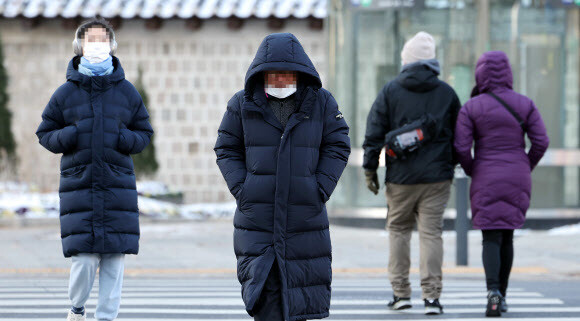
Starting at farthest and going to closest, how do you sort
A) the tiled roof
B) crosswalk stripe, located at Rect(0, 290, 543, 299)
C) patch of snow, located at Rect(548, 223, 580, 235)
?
the tiled roof → patch of snow, located at Rect(548, 223, 580, 235) → crosswalk stripe, located at Rect(0, 290, 543, 299)

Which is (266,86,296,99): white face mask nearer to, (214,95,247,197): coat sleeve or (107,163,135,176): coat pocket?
(214,95,247,197): coat sleeve

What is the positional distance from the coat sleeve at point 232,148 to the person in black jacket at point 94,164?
3.96 feet

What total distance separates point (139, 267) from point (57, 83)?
31.7 ft

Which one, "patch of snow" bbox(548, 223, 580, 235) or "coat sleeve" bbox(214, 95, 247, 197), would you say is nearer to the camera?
"coat sleeve" bbox(214, 95, 247, 197)

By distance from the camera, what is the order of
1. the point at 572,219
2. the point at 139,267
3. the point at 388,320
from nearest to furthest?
the point at 388,320, the point at 139,267, the point at 572,219

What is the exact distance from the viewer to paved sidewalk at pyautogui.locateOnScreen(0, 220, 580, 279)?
10.7 meters

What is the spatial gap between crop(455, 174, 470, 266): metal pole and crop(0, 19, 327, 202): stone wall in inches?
371

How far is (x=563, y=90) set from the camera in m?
14.9

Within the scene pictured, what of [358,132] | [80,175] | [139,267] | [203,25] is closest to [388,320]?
[80,175]

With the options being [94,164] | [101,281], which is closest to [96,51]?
[94,164]

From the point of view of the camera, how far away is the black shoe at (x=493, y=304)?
7520mm

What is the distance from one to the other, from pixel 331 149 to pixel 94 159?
1561 mm

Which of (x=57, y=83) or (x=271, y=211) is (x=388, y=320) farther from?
(x=57, y=83)

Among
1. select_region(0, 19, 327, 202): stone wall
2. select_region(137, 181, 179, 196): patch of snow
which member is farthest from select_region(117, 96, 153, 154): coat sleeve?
select_region(0, 19, 327, 202): stone wall
